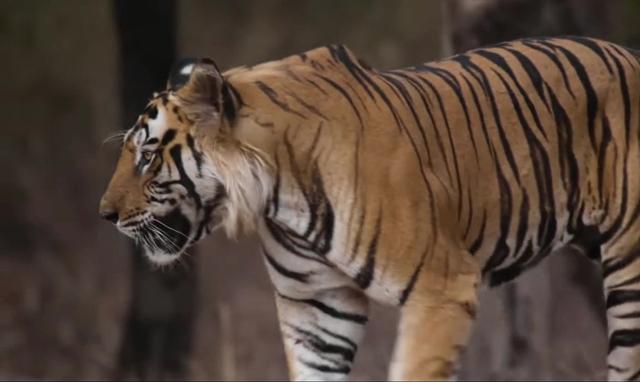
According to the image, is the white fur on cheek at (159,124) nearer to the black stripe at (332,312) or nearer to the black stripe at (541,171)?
the black stripe at (332,312)

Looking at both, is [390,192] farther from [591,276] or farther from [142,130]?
[591,276]

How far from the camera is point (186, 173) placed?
4930 mm

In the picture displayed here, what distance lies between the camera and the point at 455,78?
5387 mm

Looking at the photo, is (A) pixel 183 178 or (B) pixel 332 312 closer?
(A) pixel 183 178

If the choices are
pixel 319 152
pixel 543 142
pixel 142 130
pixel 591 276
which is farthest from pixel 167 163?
pixel 591 276

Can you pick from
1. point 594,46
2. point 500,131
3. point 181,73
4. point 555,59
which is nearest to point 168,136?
point 181,73

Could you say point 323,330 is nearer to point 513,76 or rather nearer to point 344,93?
point 344,93

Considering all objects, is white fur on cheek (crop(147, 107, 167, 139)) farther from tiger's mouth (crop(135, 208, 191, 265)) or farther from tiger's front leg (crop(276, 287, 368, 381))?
tiger's front leg (crop(276, 287, 368, 381))

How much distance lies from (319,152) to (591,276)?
15.2ft

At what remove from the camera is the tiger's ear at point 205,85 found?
15.7ft

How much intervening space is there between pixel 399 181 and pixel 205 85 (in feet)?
2.07

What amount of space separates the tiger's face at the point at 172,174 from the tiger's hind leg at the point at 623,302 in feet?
4.47

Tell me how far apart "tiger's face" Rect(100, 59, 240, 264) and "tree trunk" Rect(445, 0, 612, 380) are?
3.00 meters

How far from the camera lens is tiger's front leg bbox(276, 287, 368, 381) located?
5363mm
